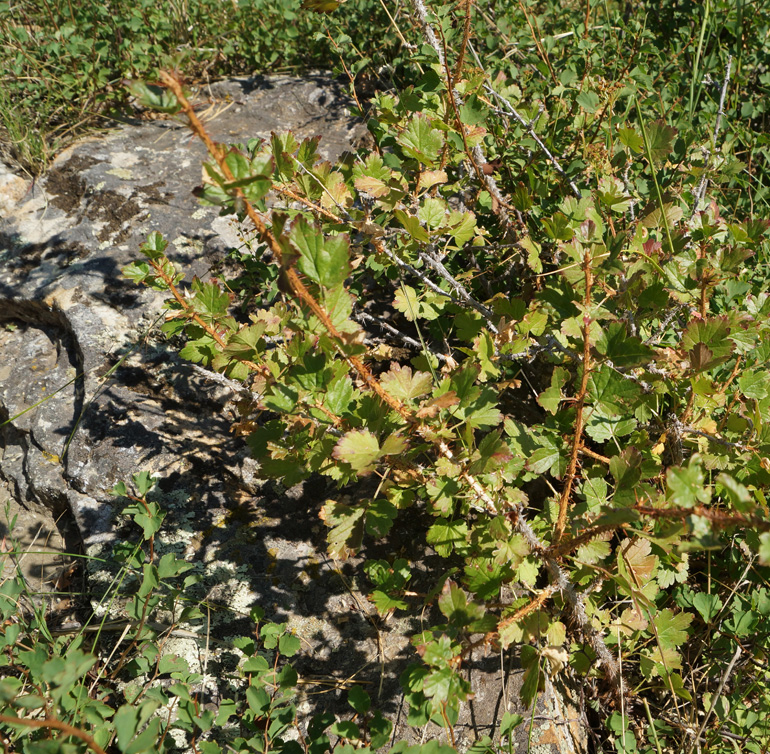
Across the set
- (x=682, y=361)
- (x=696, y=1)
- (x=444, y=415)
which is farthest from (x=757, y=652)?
(x=696, y=1)

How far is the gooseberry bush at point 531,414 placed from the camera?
1.43m

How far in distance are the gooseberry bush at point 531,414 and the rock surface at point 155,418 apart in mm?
193

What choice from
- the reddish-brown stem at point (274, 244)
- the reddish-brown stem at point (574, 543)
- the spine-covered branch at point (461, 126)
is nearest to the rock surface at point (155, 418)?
the reddish-brown stem at point (574, 543)

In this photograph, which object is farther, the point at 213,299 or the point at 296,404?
the point at 213,299

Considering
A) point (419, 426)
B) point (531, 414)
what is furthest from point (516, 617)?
point (531, 414)

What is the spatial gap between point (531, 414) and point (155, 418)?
4.87ft

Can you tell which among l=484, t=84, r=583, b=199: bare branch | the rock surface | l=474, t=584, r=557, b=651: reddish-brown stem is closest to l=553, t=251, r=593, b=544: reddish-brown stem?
l=474, t=584, r=557, b=651: reddish-brown stem

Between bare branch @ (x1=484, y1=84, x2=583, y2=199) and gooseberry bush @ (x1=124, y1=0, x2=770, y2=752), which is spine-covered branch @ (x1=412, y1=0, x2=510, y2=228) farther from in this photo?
bare branch @ (x1=484, y1=84, x2=583, y2=199)

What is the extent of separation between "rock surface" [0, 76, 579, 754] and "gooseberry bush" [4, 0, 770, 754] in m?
0.19

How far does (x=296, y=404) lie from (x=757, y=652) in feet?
5.34

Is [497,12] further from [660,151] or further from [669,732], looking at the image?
[669,732]

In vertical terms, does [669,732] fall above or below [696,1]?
→ below

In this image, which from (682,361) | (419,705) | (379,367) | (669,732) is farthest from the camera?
(379,367)

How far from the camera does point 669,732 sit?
186 cm
